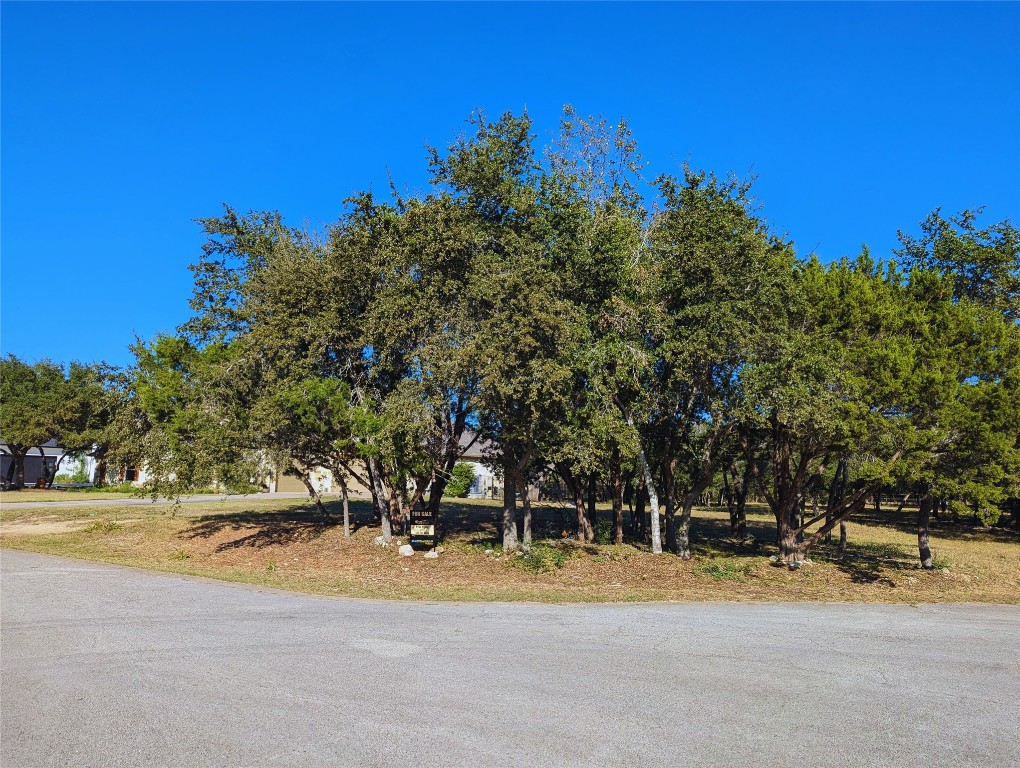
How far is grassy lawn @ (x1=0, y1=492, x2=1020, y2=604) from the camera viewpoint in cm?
1339

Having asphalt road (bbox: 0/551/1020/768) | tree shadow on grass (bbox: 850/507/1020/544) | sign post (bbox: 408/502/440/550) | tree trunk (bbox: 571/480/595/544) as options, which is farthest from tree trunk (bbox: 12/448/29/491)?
tree shadow on grass (bbox: 850/507/1020/544)

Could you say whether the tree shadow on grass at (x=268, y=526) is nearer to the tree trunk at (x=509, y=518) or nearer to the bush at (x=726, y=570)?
the tree trunk at (x=509, y=518)

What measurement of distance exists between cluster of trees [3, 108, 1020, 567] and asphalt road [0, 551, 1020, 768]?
17.3 ft

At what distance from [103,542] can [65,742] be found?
17869 millimetres

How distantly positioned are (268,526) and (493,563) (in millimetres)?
11129

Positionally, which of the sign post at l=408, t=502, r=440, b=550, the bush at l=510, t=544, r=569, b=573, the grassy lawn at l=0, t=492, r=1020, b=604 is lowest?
the grassy lawn at l=0, t=492, r=1020, b=604

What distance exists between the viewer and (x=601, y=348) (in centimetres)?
1495

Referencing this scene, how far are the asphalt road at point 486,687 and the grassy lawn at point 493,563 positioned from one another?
7.94 feet

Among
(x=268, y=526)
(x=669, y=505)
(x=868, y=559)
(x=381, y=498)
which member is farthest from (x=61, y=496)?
(x=868, y=559)

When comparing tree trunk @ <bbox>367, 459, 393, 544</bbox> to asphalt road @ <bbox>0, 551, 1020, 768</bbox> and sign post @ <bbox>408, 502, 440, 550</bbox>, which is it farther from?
asphalt road @ <bbox>0, 551, 1020, 768</bbox>

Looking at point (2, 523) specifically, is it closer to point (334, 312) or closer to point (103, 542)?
point (103, 542)

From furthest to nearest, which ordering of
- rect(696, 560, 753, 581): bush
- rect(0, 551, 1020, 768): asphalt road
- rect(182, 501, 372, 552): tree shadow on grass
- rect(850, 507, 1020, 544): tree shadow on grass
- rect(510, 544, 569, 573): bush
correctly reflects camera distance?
rect(850, 507, 1020, 544): tree shadow on grass < rect(182, 501, 372, 552): tree shadow on grass < rect(510, 544, 569, 573): bush < rect(696, 560, 753, 581): bush < rect(0, 551, 1020, 768): asphalt road

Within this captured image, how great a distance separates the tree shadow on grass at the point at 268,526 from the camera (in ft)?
67.8

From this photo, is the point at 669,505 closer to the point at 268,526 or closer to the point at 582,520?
the point at 582,520
